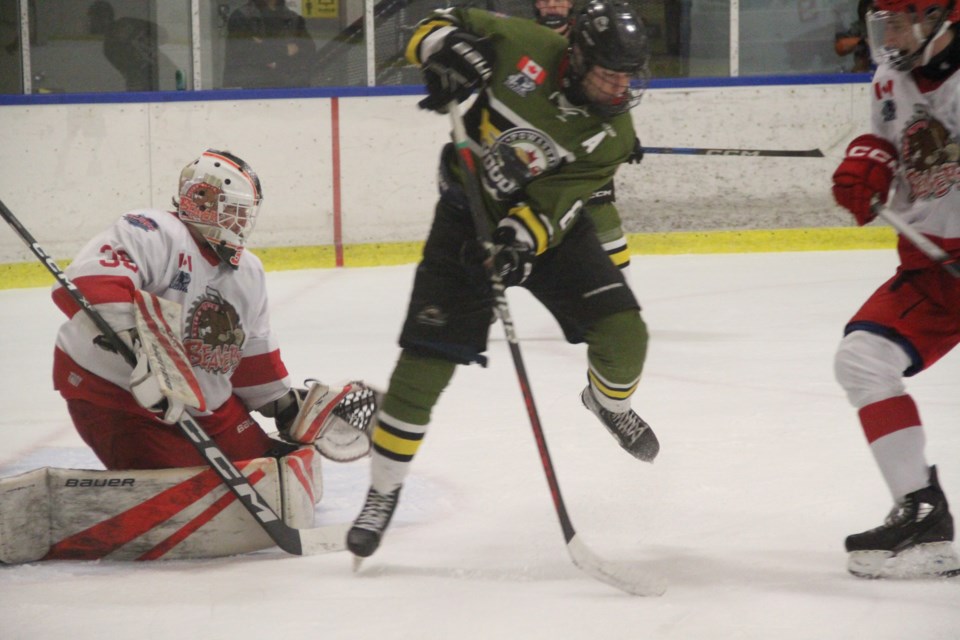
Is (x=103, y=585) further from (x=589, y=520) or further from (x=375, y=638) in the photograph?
(x=589, y=520)

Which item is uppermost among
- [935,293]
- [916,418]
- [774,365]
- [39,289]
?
[935,293]

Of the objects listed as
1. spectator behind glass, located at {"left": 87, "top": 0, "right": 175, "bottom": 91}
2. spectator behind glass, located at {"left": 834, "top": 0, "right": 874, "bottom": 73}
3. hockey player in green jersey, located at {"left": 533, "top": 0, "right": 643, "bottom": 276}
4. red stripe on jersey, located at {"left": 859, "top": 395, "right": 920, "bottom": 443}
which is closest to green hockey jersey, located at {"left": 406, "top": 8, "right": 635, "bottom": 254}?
red stripe on jersey, located at {"left": 859, "top": 395, "right": 920, "bottom": 443}

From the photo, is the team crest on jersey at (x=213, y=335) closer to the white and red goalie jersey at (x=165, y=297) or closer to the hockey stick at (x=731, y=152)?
the white and red goalie jersey at (x=165, y=297)

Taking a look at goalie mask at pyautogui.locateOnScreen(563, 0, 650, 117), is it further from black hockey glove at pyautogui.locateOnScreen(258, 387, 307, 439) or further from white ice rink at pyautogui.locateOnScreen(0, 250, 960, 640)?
black hockey glove at pyautogui.locateOnScreen(258, 387, 307, 439)

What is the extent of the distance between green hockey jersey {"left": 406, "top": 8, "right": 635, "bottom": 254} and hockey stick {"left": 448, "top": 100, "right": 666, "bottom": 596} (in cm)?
6

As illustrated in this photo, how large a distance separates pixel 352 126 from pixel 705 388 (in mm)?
2882

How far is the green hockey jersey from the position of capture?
7.11ft

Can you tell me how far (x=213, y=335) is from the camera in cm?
237

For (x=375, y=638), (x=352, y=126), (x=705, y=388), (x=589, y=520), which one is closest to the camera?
(x=375, y=638)

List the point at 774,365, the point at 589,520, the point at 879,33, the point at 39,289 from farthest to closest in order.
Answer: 1. the point at 39,289
2. the point at 774,365
3. the point at 589,520
4. the point at 879,33

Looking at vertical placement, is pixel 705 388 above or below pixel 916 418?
below

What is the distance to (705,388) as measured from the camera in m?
3.49

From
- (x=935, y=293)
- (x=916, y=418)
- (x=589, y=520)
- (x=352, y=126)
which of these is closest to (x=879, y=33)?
(x=935, y=293)

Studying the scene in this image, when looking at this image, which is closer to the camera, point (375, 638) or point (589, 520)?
point (375, 638)
